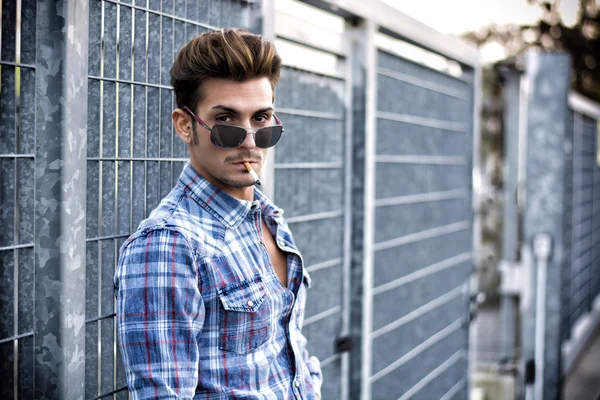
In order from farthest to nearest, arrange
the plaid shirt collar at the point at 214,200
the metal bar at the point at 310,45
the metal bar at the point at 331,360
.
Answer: the metal bar at the point at 331,360
the metal bar at the point at 310,45
the plaid shirt collar at the point at 214,200

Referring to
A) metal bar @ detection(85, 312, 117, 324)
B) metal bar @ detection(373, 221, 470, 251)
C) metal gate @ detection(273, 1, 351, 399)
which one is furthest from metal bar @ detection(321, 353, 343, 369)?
metal bar @ detection(85, 312, 117, 324)

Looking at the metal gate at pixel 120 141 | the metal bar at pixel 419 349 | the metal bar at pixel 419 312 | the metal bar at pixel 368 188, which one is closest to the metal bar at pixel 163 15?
the metal gate at pixel 120 141

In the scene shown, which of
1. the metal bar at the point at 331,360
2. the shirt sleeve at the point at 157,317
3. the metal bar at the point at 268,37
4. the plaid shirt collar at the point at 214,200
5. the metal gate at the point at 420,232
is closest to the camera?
the shirt sleeve at the point at 157,317

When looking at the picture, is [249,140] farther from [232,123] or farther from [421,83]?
[421,83]

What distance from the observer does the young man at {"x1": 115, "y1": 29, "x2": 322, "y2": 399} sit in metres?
1.87

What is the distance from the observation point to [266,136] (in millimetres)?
2238

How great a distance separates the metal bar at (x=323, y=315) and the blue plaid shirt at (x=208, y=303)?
1059 millimetres

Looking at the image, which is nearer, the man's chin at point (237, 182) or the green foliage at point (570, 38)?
the man's chin at point (237, 182)

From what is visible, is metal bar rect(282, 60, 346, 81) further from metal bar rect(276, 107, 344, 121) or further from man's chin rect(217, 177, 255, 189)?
man's chin rect(217, 177, 255, 189)

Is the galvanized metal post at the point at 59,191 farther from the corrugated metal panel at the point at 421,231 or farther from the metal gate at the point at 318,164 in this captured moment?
the corrugated metal panel at the point at 421,231

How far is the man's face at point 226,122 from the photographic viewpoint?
218 centimetres

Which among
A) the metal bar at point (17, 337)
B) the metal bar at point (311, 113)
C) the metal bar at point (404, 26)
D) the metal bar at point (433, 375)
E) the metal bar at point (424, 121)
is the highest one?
the metal bar at point (404, 26)

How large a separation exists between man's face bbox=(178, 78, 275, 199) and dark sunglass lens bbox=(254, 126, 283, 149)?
0.02 m

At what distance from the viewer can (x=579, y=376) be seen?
7.54 meters
